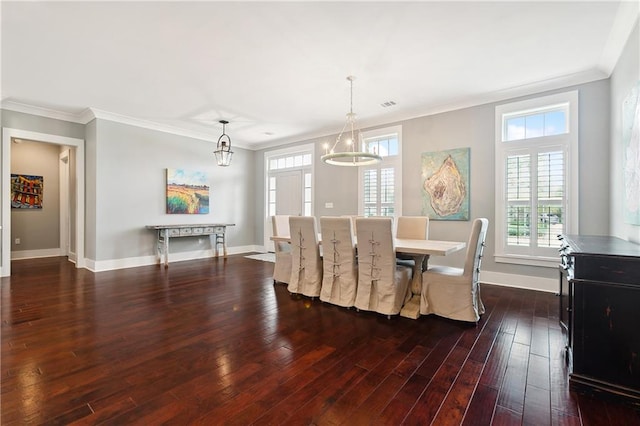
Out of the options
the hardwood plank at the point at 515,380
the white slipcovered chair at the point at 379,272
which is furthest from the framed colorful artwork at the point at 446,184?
the hardwood plank at the point at 515,380

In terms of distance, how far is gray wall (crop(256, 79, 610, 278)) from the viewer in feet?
11.9

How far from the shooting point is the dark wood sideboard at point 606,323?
1667 millimetres

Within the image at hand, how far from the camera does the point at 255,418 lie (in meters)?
1.54

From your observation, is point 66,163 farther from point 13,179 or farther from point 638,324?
point 638,324

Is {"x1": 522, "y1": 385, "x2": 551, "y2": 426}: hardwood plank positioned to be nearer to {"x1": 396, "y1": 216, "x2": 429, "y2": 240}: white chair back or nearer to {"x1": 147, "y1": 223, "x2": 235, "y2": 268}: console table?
{"x1": 396, "y1": 216, "x2": 429, "y2": 240}: white chair back

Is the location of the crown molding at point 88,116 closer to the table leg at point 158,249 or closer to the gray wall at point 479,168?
the table leg at point 158,249

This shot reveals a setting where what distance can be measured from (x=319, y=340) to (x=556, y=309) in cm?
270

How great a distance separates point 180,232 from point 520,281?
19.5 ft

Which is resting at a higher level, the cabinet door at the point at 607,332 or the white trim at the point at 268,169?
the white trim at the point at 268,169

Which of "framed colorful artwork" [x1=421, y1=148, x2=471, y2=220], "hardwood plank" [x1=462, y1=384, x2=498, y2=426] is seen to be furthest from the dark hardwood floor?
"framed colorful artwork" [x1=421, y1=148, x2=471, y2=220]

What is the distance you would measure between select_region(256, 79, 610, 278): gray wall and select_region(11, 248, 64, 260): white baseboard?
647cm

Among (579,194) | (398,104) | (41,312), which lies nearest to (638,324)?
(579,194)

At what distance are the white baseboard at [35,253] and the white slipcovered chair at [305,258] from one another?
21.8 ft

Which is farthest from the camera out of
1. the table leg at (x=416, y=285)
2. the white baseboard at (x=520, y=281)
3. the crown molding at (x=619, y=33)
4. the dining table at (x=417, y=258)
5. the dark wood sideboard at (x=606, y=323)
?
the white baseboard at (x=520, y=281)
